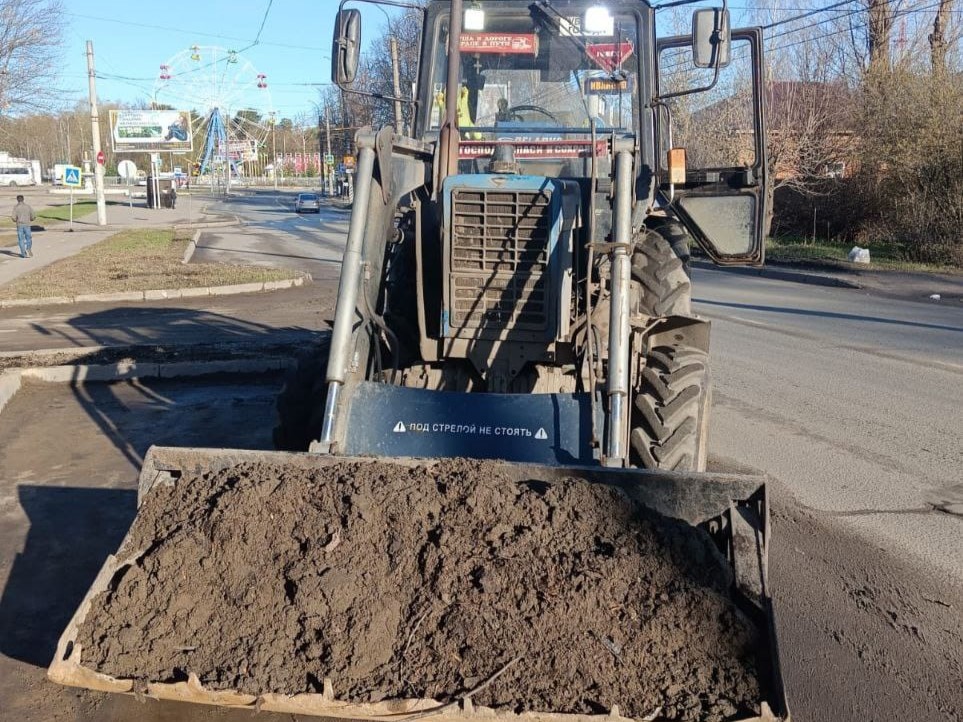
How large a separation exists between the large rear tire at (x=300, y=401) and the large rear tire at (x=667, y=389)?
2.10 meters

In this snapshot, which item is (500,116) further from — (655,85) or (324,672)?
(324,672)

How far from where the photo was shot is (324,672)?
125 inches

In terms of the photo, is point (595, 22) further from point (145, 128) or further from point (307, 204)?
point (145, 128)

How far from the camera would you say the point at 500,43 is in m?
6.19

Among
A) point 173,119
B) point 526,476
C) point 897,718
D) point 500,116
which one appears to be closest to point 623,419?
point 526,476

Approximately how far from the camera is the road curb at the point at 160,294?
50.9 feet

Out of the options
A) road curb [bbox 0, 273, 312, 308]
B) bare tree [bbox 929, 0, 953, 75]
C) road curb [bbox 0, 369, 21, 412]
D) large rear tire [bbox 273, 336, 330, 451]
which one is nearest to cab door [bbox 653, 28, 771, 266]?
large rear tire [bbox 273, 336, 330, 451]

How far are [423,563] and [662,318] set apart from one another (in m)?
2.44

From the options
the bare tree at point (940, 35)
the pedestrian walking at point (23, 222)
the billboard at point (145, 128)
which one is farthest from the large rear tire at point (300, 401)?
the billboard at point (145, 128)

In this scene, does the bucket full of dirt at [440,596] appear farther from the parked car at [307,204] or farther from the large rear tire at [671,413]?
the parked car at [307,204]

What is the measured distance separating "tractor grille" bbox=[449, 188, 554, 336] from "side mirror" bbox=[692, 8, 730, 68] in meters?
1.44

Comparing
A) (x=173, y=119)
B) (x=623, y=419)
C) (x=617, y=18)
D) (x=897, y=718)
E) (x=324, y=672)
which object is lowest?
(x=897, y=718)

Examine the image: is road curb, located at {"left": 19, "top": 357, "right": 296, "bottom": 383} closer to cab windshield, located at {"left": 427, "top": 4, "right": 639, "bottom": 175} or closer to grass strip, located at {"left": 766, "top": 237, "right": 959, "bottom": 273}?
cab windshield, located at {"left": 427, "top": 4, "right": 639, "bottom": 175}

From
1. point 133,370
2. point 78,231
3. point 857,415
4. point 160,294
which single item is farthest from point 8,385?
point 78,231
